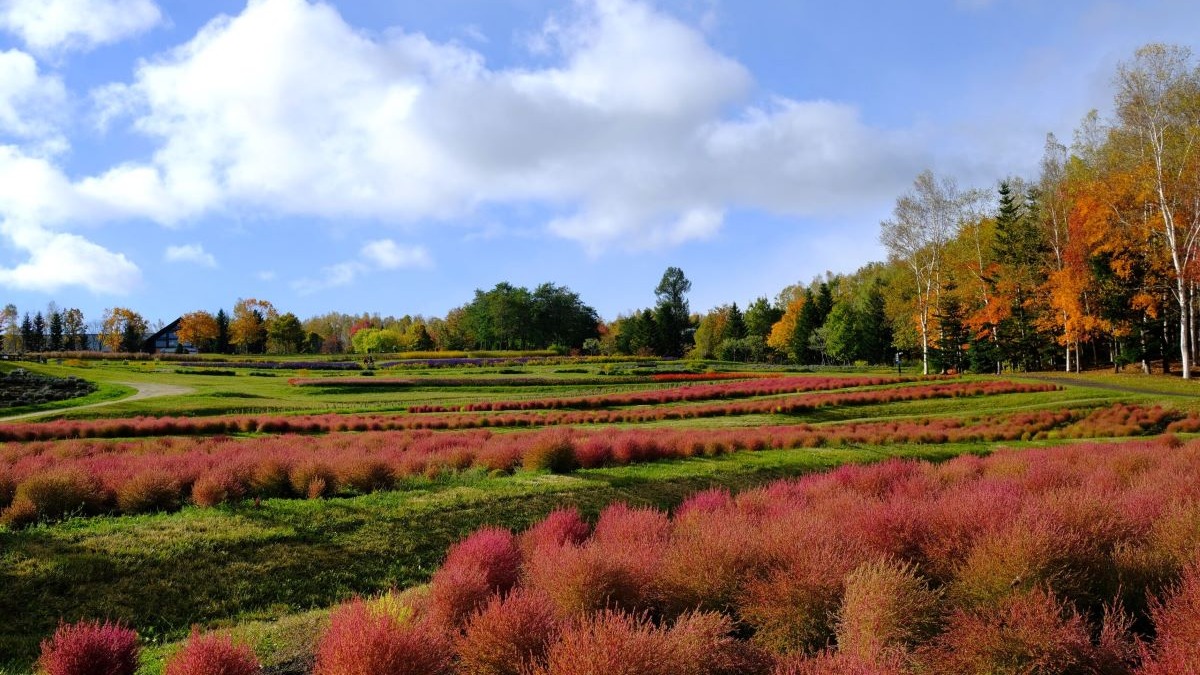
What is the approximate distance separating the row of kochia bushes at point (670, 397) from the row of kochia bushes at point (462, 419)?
2.14 metres

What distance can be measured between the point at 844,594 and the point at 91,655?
253 inches

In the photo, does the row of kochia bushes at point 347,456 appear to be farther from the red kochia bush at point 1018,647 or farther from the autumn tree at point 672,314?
the autumn tree at point 672,314

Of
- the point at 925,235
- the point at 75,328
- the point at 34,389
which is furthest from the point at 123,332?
the point at 925,235

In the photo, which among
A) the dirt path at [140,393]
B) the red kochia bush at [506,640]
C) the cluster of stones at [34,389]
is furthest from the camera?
the cluster of stones at [34,389]

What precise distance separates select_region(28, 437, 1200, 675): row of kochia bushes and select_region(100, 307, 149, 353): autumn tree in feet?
430

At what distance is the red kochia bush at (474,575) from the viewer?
6125 mm

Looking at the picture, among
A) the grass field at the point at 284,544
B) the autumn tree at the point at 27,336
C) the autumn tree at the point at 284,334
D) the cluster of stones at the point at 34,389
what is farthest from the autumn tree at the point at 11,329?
the grass field at the point at 284,544

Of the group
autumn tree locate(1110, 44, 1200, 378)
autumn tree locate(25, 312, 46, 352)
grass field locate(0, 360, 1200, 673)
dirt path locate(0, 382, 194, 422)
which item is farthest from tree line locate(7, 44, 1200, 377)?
autumn tree locate(25, 312, 46, 352)

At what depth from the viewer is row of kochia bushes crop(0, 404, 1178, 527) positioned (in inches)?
435

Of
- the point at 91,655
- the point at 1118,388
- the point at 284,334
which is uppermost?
the point at 284,334

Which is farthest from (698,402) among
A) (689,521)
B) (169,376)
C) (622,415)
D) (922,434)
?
(169,376)

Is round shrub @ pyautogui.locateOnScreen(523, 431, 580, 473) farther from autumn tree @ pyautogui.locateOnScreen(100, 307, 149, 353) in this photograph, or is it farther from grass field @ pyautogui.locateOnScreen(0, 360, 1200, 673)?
autumn tree @ pyautogui.locateOnScreen(100, 307, 149, 353)

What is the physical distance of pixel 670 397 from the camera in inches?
1394

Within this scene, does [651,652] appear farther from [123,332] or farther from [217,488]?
[123,332]
